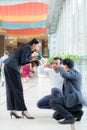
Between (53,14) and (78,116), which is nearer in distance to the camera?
(78,116)

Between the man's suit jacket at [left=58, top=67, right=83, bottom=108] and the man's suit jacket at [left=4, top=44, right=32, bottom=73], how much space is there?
814 millimetres

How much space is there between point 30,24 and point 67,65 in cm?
1698

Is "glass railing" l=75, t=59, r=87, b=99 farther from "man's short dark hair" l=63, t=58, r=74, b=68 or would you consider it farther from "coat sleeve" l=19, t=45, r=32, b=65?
"man's short dark hair" l=63, t=58, r=74, b=68

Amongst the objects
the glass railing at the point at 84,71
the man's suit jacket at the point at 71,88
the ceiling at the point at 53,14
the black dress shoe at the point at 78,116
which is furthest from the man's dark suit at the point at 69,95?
the ceiling at the point at 53,14

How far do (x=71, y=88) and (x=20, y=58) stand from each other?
47.6 inches

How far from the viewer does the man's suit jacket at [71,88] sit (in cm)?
577

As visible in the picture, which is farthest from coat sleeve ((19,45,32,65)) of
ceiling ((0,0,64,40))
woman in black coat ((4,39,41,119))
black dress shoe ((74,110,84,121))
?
ceiling ((0,0,64,40))

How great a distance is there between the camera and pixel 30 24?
22.7 metres

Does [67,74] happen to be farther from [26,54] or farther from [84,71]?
[84,71]

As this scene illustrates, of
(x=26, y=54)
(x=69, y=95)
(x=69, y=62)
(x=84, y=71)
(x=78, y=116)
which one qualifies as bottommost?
(x=78, y=116)

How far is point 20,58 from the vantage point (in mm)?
6625

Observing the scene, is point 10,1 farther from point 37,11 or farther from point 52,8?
point 52,8

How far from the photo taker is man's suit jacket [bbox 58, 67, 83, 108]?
18.9ft

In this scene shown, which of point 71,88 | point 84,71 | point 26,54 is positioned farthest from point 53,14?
point 71,88
